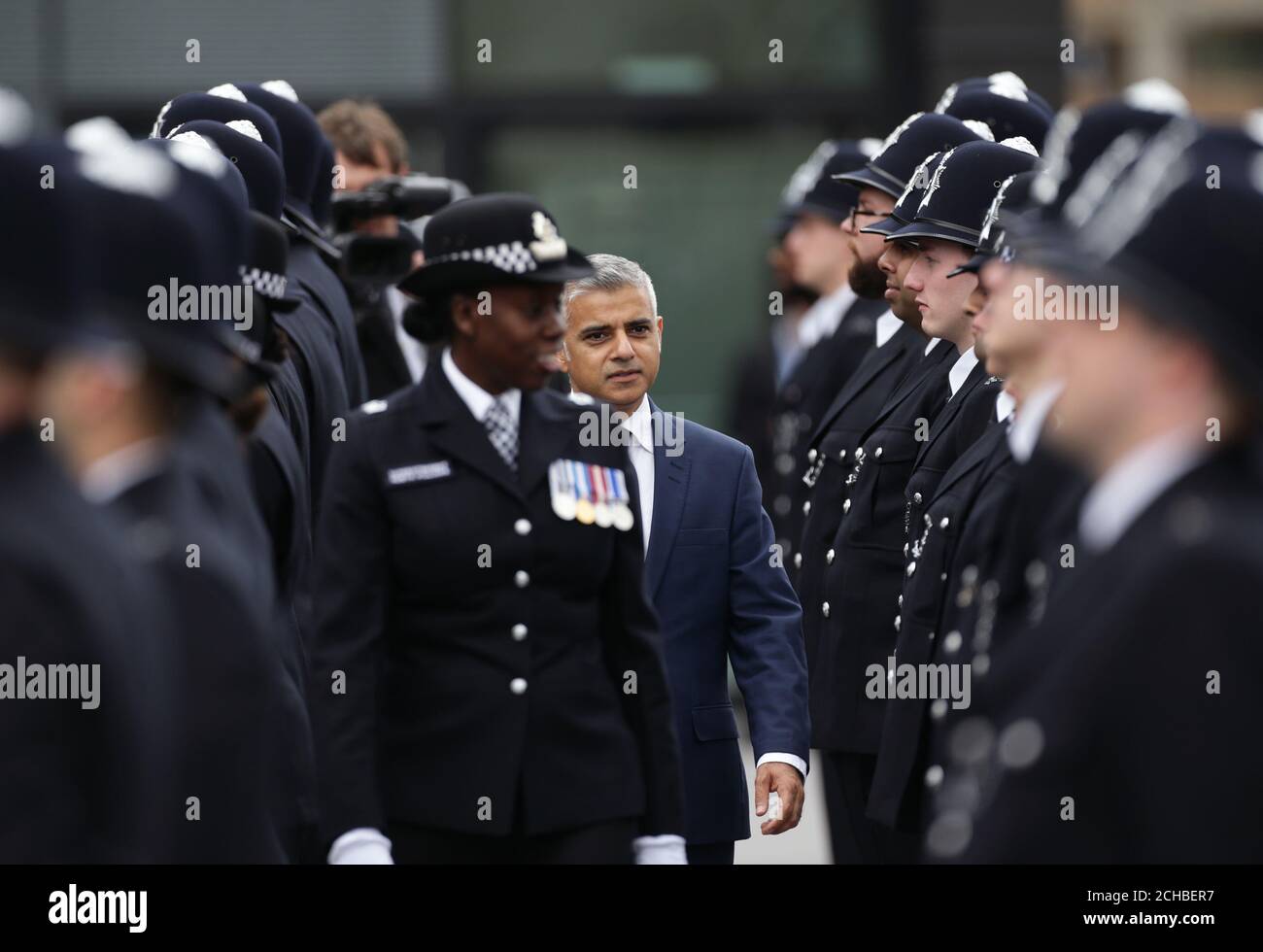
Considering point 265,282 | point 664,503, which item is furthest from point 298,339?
point 664,503

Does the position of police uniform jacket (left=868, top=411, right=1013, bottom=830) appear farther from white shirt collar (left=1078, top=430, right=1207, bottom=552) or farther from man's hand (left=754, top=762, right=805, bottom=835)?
white shirt collar (left=1078, top=430, right=1207, bottom=552)

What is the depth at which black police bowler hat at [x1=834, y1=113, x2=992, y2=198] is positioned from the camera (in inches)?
265

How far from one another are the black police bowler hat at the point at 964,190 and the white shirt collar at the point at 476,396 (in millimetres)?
1738

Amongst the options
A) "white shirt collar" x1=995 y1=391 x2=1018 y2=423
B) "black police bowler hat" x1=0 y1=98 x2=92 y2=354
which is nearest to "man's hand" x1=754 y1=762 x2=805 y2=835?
"white shirt collar" x1=995 y1=391 x2=1018 y2=423

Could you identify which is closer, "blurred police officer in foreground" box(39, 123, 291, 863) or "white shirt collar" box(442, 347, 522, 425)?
"blurred police officer in foreground" box(39, 123, 291, 863)

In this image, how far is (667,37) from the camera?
38.7 ft

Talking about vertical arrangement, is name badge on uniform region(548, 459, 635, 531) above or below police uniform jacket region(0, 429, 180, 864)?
above

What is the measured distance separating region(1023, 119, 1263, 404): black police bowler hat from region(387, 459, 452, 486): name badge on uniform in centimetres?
156

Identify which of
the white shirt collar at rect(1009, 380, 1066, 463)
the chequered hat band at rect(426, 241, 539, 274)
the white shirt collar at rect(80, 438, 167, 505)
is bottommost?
the white shirt collar at rect(80, 438, 167, 505)

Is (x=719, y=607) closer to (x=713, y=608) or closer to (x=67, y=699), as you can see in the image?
(x=713, y=608)

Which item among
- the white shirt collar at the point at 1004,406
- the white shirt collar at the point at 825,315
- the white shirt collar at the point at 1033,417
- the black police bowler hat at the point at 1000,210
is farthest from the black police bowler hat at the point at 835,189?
the white shirt collar at the point at 1033,417

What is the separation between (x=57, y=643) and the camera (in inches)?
103

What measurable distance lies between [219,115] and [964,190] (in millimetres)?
1934
